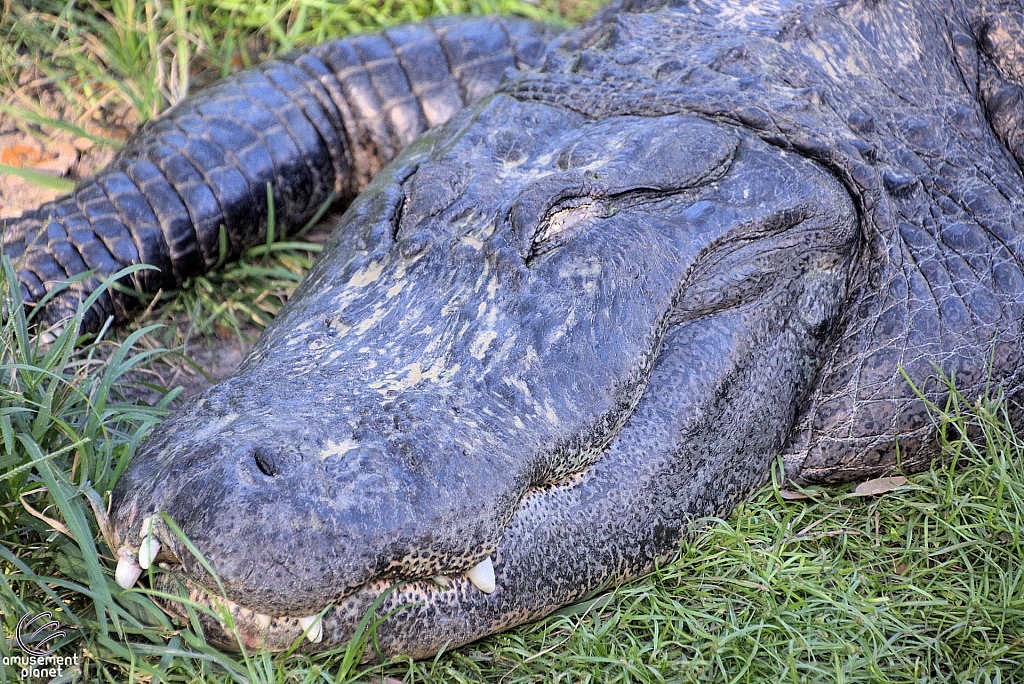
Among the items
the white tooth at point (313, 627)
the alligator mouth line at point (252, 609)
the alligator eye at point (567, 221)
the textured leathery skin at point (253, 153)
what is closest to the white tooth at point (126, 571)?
the alligator mouth line at point (252, 609)

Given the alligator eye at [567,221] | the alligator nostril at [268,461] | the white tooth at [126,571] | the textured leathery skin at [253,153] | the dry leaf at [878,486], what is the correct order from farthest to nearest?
the textured leathery skin at [253,153] < the dry leaf at [878,486] < the alligator eye at [567,221] < the white tooth at [126,571] < the alligator nostril at [268,461]

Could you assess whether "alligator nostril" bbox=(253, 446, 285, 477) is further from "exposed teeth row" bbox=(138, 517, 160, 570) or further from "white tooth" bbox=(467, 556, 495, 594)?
"white tooth" bbox=(467, 556, 495, 594)

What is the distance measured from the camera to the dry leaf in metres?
2.31

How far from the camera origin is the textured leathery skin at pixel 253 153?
2842 mm

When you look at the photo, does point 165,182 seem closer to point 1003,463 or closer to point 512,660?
point 512,660

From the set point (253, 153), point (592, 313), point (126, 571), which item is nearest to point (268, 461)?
point (126, 571)

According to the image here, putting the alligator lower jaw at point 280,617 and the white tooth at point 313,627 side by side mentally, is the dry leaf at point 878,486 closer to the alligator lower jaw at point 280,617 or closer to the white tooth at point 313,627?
the alligator lower jaw at point 280,617

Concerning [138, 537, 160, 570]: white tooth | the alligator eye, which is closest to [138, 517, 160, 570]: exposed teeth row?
[138, 537, 160, 570]: white tooth

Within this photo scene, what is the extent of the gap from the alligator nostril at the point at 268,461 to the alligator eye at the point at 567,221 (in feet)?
2.31

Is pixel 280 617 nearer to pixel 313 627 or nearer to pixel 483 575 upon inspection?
pixel 313 627

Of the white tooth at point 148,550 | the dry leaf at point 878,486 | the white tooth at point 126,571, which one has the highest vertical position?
the white tooth at point 148,550

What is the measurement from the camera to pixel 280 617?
1551 mm

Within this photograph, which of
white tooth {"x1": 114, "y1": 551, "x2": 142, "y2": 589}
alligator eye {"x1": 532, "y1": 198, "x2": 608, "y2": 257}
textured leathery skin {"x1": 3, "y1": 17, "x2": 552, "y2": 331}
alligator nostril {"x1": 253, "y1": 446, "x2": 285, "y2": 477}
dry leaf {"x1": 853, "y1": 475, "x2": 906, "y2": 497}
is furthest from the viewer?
textured leathery skin {"x1": 3, "y1": 17, "x2": 552, "y2": 331}

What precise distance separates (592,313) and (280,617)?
0.80 m
